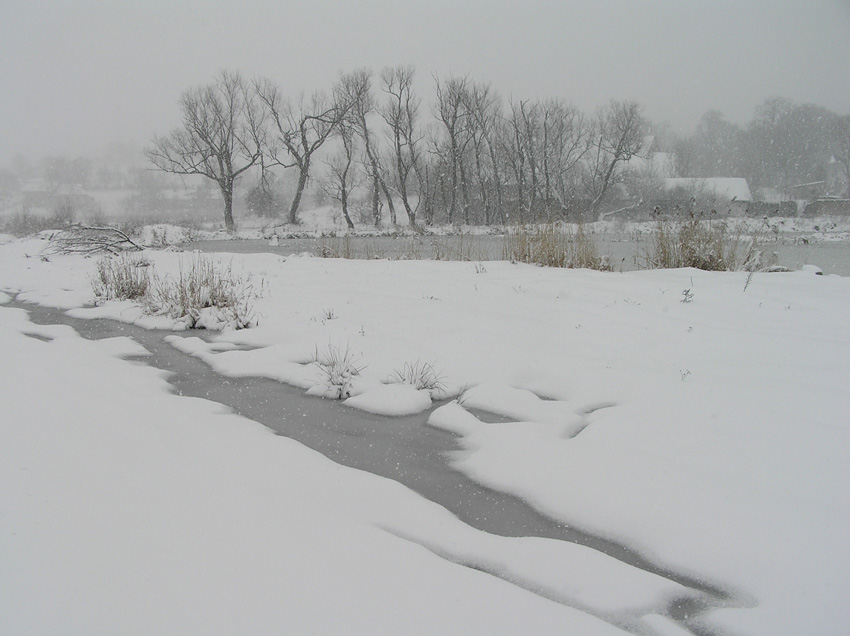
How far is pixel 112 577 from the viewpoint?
1.51 meters

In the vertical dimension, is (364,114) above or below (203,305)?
above

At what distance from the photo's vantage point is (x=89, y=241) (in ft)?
35.4

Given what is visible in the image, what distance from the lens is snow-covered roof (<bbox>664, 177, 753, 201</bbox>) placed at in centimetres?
4000

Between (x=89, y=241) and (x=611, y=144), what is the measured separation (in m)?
32.3

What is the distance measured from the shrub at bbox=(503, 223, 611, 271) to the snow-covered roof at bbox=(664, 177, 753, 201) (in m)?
33.3

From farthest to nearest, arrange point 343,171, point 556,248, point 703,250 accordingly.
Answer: point 343,171, point 556,248, point 703,250

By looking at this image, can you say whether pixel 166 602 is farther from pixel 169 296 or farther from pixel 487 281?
pixel 487 281

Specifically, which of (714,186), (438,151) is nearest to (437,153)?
(438,151)

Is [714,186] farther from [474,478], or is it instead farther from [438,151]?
[474,478]

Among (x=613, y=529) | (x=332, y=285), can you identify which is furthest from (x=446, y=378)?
(x=332, y=285)

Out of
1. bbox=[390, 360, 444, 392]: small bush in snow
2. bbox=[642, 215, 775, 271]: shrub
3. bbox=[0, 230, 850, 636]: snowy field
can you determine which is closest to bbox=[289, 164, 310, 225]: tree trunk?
bbox=[642, 215, 775, 271]: shrub

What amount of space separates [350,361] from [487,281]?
3547mm

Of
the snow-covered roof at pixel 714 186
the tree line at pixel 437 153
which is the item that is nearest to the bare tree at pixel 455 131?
the tree line at pixel 437 153

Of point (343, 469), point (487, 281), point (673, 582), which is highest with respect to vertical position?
point (487, 281)
